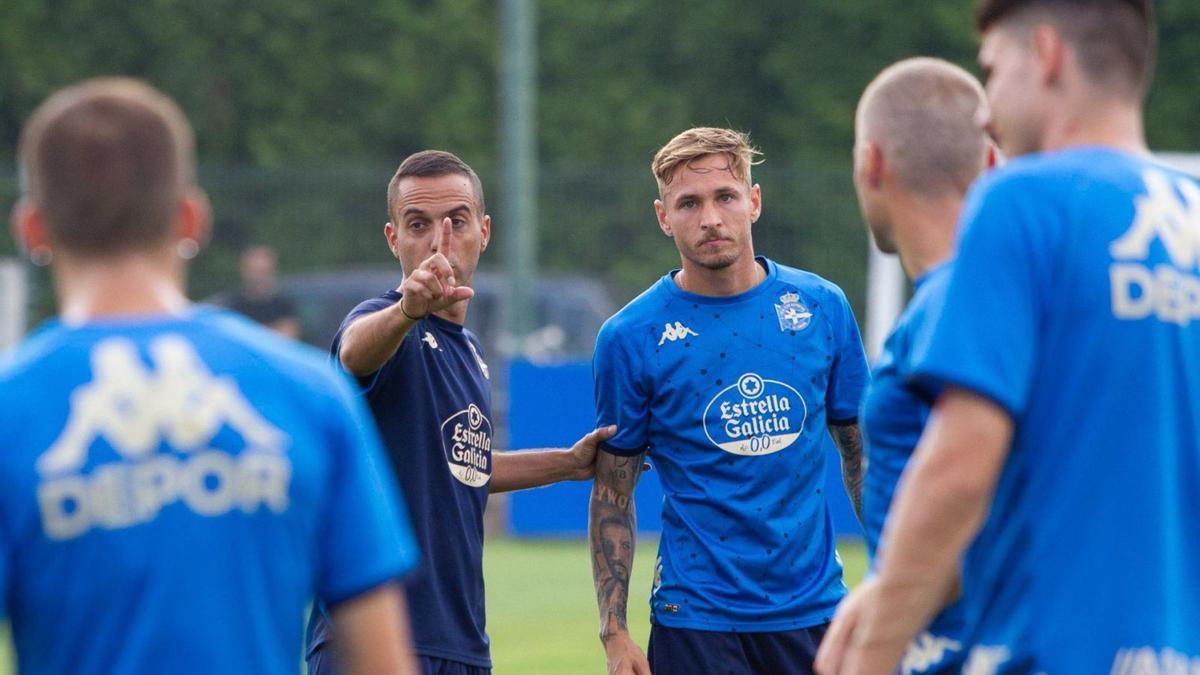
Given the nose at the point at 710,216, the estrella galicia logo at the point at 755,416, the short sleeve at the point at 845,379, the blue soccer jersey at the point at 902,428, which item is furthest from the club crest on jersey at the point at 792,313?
the blue soccer jersey at the point at 902,428

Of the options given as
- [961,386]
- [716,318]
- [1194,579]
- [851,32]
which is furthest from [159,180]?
[851,32]

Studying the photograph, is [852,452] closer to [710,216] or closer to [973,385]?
[710,216]

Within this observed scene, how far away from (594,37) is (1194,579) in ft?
95.4

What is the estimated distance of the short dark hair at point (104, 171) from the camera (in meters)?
2.84

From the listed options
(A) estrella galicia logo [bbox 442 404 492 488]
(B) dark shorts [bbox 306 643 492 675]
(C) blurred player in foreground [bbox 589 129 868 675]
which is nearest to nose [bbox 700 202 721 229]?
(C) blurred player in foreground [bbox 589 129 868 675]

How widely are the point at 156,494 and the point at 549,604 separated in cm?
991

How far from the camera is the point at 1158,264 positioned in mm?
3178

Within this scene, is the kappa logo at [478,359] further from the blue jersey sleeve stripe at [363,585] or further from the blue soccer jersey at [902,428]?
the blue jersey sleeve stripe at [363,585]

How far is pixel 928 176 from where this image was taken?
12.0ft

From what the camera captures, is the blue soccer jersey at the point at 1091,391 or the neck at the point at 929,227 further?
the neck at the point at 929,227

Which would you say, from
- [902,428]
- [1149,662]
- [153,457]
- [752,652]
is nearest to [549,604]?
[752,652]

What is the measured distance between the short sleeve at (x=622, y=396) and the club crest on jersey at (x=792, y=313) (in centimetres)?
47

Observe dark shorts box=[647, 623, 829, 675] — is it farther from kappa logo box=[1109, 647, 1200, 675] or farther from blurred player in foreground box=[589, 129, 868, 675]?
kappa logo box=[1109, 647, 1200, 675]

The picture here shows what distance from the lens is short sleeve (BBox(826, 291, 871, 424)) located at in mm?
5844
